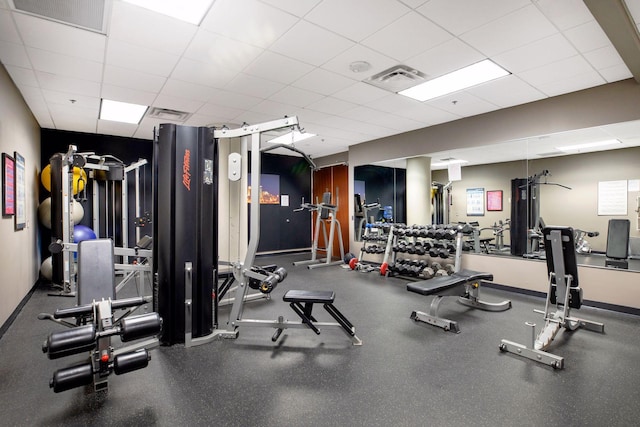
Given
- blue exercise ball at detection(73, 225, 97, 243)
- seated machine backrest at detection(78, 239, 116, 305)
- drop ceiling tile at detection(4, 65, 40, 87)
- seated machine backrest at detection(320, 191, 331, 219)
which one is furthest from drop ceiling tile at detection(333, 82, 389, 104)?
blue exercise ball at detection(73, 225, 97, 243)

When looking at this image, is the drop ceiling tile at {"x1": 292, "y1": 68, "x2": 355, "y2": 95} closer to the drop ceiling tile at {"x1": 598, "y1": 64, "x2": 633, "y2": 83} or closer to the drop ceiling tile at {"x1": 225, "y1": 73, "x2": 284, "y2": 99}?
the drop ceiling tile at {"x1": 225, "y1": 73, "x2": 284, "y2": 99}

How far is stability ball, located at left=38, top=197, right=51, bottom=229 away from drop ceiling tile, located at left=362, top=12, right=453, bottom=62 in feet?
16.1

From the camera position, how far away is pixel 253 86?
140 inches

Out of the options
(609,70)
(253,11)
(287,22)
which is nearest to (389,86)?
(287,22)

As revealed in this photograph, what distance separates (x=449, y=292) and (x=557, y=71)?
2375 millimetres

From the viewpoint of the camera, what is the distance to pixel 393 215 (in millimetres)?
6727

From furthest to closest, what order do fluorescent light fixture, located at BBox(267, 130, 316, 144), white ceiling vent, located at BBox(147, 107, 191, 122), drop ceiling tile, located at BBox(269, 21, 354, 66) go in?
fluorescent light fixture, located at BBox(267, 130, 316, 144)
white ceiling vent, located at BBox(147, 107, 191, 122)
drop ceiling tile, located at BBox(269, 21, 354, 66)

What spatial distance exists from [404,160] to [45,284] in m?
5.95

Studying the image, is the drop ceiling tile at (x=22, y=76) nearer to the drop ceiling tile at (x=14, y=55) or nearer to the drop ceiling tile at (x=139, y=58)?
the drop ceiling tile at (x=14, y=55)

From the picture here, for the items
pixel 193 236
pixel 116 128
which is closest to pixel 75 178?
pixel 116 128

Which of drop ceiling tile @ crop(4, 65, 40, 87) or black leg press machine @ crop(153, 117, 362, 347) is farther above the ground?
drop ceiling tile @ crop(4, 65, 40, 87)

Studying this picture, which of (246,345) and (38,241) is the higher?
(38,241)

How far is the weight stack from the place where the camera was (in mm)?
2584

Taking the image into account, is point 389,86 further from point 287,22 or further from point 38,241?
point 38,241
